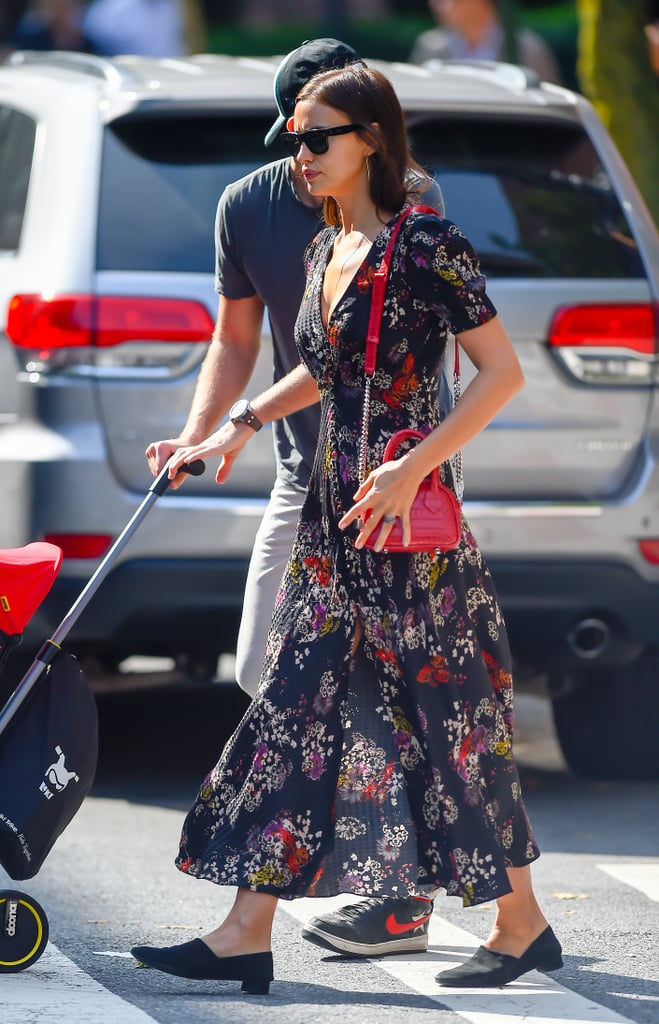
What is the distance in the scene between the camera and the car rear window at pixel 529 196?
226 inches

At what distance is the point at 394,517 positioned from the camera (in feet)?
12.5

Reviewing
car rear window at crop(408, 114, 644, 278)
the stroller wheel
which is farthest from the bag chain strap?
car rear window at crop(408, 114, 644, 278)

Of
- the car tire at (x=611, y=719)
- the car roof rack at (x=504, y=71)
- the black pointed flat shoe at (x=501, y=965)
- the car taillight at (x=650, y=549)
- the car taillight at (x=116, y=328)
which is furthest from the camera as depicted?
the car tire at (x=611, y=719)

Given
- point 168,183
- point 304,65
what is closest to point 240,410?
point 304,65

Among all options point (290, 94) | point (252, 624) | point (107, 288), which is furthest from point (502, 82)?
point (252, 624)

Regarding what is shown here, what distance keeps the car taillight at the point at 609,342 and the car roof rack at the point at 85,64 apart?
1.39 meters

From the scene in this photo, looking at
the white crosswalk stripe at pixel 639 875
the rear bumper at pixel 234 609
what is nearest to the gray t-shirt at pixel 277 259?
the rear bumper at pixel 234 609

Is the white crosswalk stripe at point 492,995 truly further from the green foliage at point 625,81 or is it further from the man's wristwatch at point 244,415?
the green foliage at point 625,81

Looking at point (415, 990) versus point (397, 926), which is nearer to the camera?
point (415, 990)

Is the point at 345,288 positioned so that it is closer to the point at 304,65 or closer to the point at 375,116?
the point at 375,116

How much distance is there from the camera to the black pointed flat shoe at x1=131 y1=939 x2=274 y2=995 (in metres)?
4.04

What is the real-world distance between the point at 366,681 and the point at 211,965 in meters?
0.61

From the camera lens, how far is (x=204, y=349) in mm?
5461

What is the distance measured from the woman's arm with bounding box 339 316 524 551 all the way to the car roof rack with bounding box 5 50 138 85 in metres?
2.28
